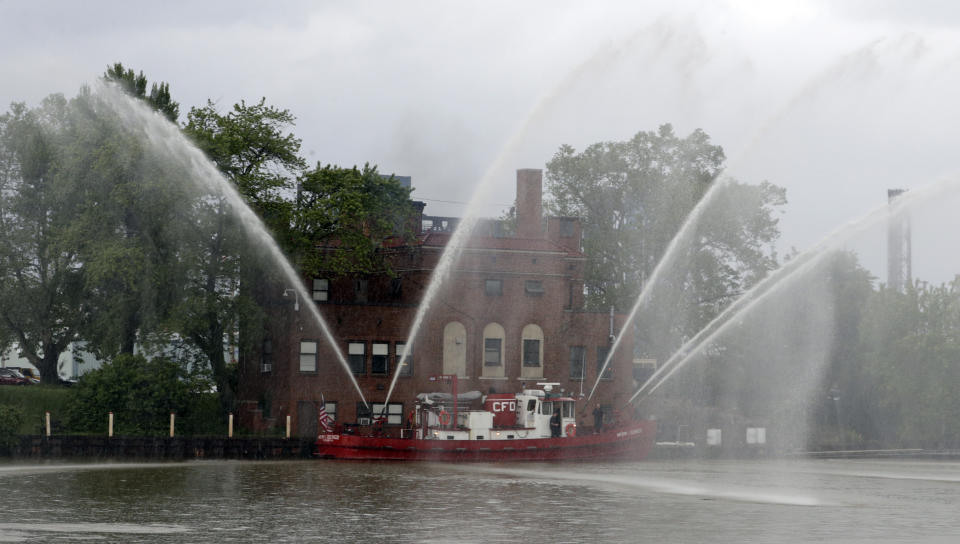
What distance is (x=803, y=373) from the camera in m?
99.2

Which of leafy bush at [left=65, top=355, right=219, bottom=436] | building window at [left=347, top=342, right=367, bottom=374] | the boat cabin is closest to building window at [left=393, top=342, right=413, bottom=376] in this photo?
building window at [left=347, top=342, right=367, bottom=374]

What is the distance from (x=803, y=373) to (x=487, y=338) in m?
25.7

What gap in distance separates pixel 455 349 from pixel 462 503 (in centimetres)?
3819

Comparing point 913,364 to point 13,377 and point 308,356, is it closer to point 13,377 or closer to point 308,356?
point 308,356

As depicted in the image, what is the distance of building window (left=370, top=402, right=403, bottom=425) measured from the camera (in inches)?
3300

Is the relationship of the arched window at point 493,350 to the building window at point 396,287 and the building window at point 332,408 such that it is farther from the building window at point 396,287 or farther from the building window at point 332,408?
the building window at point 332,408

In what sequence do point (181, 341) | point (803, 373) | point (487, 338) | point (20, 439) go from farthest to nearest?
1. point (803, 373)
2. point (487, 338)
3. point (181, 341)
4. point (20, 439)

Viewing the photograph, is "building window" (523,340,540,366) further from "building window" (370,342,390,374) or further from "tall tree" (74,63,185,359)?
"tall tree" (74,63,185,359)

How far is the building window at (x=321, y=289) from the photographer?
299ft

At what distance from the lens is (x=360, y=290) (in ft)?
305

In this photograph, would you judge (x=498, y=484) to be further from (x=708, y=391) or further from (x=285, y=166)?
(x=708, y=391)

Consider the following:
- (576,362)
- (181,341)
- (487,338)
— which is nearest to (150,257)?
(181,341)

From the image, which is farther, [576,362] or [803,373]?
[803,373]

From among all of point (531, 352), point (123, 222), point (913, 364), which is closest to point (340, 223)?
point (123, 222)
